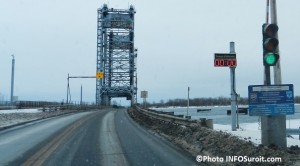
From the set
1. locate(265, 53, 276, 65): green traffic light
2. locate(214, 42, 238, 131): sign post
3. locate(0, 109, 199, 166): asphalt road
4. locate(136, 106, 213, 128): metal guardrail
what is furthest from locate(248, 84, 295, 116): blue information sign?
locate(214, 42, 238, 131): sign post

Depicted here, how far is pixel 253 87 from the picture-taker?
1249 centimetres

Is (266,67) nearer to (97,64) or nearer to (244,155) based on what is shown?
(244,155)

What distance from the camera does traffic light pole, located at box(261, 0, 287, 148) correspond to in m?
11.9

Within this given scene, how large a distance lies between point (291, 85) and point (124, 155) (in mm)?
4989

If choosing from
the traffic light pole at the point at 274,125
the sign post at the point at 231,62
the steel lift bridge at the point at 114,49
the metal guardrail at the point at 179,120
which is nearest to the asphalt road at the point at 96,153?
the metal guardrail at the point at 179,120

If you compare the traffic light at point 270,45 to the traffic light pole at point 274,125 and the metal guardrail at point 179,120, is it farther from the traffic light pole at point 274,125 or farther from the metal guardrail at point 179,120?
the metal guardrail at point 179,120

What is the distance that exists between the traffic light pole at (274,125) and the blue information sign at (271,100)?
0.16 m

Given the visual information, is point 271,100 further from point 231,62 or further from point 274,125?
point 231,62

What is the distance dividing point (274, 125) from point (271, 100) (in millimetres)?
689

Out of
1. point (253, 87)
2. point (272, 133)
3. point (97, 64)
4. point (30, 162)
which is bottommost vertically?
point (30, 162)

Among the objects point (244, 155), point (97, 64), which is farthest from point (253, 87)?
point (97, 64)

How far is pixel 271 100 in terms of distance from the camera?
1235 centimetres

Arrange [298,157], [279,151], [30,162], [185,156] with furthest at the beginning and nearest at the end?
[185,156] → [30,162] → [279,151] → [298,157]

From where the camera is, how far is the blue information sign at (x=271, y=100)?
12211 mm
